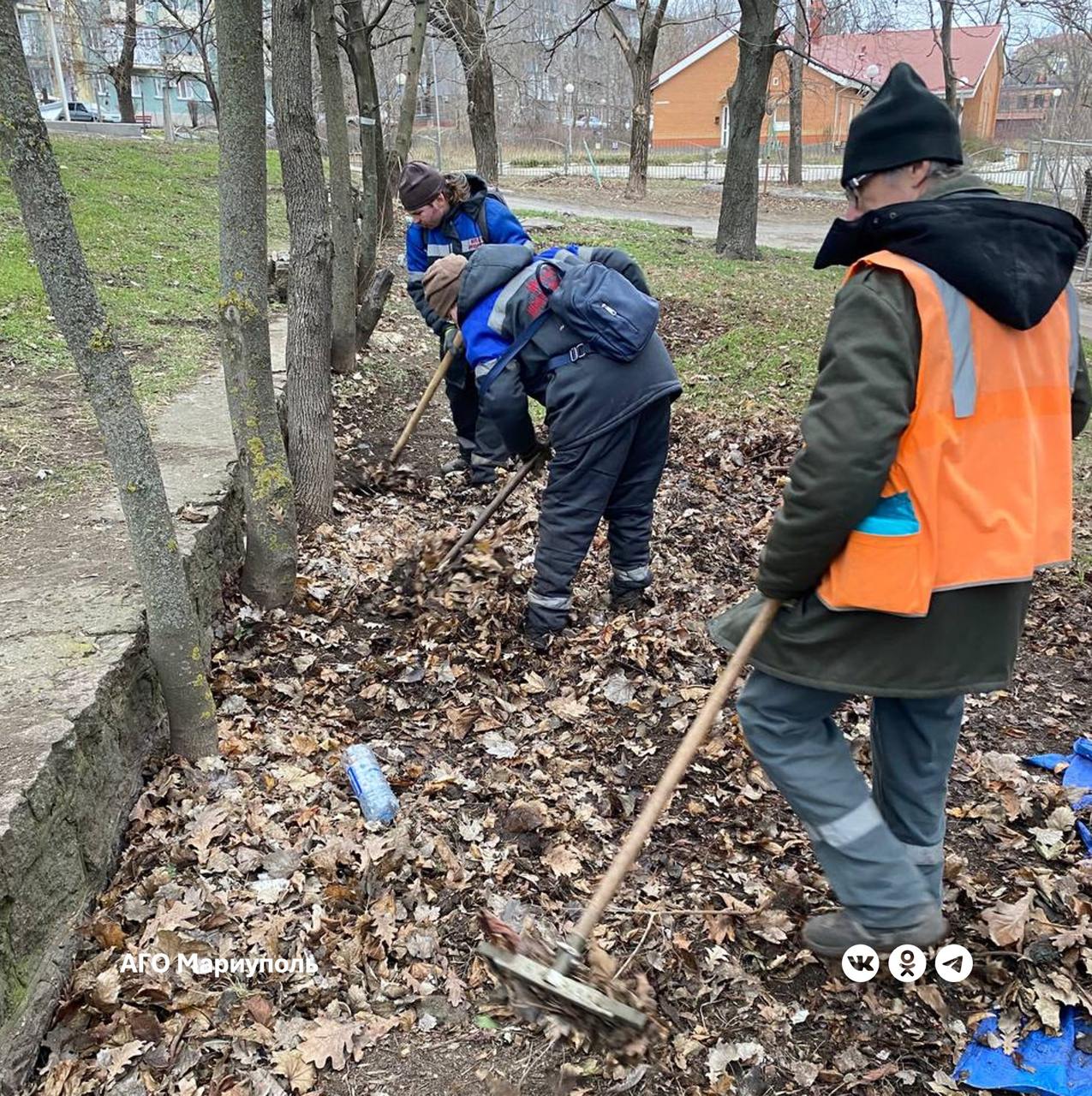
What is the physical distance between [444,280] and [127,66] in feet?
84.0

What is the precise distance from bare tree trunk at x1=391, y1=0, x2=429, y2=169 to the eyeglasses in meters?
7.61

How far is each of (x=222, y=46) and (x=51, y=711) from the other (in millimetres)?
2800

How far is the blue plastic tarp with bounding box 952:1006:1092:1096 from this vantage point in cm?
253

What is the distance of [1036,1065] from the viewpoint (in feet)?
8.50

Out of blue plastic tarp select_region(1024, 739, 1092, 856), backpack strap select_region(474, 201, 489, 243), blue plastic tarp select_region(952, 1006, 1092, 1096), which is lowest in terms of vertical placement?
blue plastic tarp select_region(952, 1006, 1092, 1096)

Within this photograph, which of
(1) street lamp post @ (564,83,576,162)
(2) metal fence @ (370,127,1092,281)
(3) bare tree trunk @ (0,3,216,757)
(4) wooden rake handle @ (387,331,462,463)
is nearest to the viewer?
(3) bare tree trunk @ (0,3,216,757)

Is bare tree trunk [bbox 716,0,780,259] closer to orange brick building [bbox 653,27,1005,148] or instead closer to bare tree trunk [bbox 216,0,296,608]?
bare tree trunk [bbox 216,0,296,608]

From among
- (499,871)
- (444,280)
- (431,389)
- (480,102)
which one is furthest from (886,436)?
(480,102)

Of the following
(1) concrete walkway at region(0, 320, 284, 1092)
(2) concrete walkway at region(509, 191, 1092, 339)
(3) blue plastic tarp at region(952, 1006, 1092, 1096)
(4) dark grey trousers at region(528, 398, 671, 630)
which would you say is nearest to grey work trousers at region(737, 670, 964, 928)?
(3) blue plastic tarp at region(952, 1006, 1092, 1096)

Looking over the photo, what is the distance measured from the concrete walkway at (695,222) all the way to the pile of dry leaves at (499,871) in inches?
632

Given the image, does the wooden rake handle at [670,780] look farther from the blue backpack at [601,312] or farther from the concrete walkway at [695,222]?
the concrete walkway at [695,222]

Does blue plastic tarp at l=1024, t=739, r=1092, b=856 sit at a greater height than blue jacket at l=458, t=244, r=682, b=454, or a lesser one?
lesser

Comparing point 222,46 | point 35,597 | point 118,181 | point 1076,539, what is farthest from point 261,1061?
point 118,181

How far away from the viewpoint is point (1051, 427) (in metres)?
2.38
